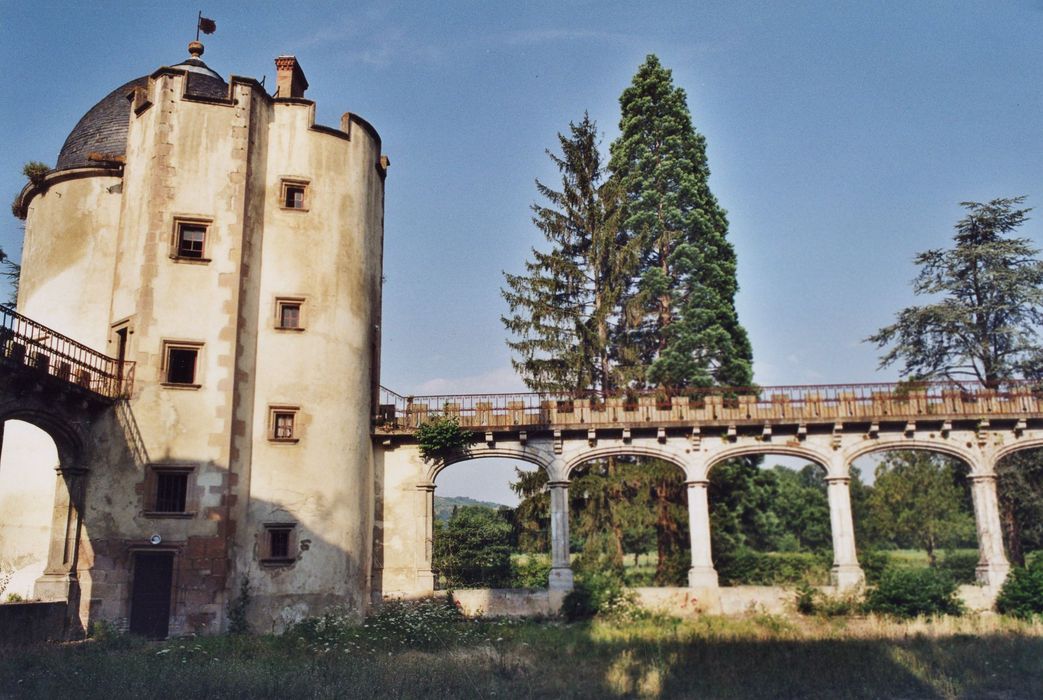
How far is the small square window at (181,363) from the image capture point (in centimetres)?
2105

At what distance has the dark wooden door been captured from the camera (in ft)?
65.5

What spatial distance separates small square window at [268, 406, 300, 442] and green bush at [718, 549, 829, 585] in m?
17.0

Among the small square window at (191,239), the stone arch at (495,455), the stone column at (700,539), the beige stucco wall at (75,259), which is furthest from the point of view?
the stone arch at (495,455)

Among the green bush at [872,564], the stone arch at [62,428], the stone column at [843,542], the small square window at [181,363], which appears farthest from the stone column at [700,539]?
the stone arch at [62,428]

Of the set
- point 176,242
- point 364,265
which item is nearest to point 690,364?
point 364,265

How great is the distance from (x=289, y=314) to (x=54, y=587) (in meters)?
8.85

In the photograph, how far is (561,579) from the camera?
2459 cm

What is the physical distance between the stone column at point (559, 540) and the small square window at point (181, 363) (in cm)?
1107

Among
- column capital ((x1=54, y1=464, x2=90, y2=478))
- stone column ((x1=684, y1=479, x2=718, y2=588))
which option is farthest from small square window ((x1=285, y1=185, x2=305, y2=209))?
stone column ((x1=684, y1=479, x2=718, y2=588))

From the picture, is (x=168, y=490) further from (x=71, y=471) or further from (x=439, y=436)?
(x=439, y=436)

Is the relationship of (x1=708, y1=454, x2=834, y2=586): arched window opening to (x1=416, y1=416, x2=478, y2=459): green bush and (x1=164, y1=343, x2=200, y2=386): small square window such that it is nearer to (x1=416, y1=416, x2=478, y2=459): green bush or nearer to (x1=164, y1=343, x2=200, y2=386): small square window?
(x1=416, y1=416, x2=478, y2=459): green bush

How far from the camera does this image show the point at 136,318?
21172 millimetres

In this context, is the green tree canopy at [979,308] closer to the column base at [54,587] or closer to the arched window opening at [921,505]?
the arched window opening at [921,505]

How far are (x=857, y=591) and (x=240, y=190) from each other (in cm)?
2077
